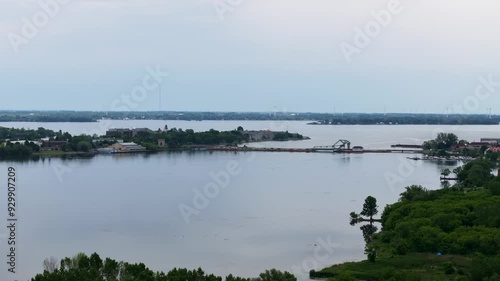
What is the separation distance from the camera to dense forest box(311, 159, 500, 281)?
174 inches

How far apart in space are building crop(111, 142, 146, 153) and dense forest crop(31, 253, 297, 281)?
41.3 ft

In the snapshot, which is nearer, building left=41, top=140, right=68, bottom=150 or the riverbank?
the riverbank

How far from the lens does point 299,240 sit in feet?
19.5

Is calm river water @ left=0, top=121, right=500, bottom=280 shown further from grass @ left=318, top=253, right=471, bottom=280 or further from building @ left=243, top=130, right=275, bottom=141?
building @ left=243, top=130, right=275, bottom=141

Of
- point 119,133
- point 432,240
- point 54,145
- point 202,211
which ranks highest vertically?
point 119,133

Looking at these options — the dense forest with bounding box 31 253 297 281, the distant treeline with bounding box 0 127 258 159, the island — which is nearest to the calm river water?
the dense forest with bounding box 31 253 297 281

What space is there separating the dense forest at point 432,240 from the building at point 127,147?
34.3 ft

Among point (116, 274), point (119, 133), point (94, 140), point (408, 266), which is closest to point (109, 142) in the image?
point (94, 140)

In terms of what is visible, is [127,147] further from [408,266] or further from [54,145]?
[408,266]

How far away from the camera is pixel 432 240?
5.27m

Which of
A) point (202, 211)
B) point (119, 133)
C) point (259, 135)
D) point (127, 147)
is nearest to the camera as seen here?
point (202, 211)

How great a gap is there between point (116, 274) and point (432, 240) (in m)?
2.63

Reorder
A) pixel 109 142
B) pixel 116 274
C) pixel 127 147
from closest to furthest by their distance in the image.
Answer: pixel 116 274
pixel 127 147
pixel 109 142

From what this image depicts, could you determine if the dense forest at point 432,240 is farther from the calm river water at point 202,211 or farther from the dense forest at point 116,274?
the dense forest at point 116,274
